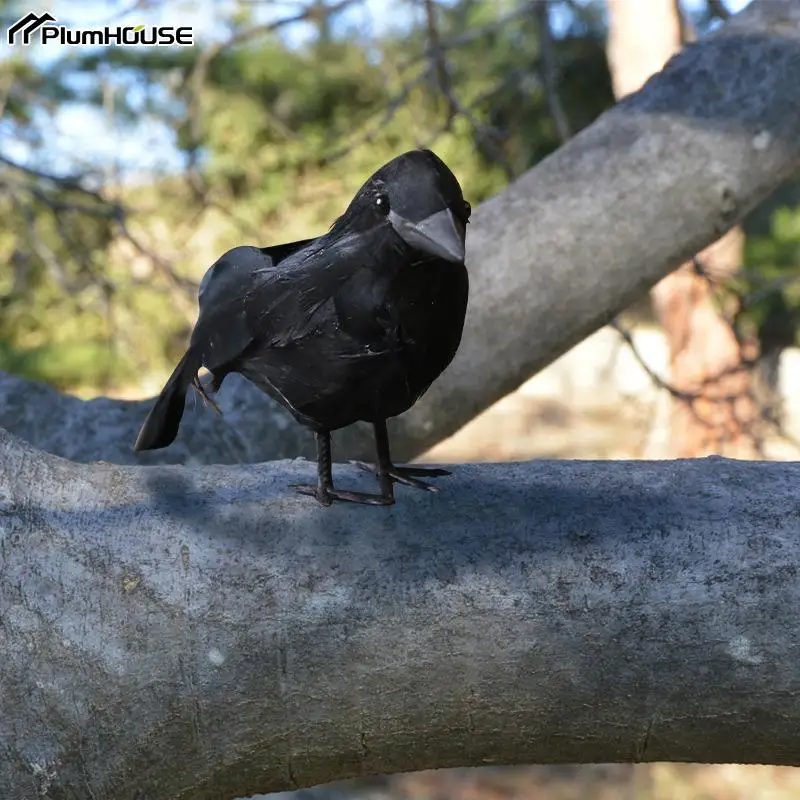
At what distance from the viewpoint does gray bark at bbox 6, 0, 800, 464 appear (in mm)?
2342

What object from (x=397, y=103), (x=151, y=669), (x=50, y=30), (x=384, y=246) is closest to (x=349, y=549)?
(x=151, y=669)

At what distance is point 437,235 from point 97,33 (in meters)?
2.43

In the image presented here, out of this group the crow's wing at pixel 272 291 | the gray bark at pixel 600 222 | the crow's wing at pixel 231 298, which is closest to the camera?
the crow's wing at pixel 272 291

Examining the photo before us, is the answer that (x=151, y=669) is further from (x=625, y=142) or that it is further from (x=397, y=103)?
(x=397, y=103)

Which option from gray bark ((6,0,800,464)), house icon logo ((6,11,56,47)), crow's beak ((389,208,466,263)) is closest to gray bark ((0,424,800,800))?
crow's beak ((389,208,466,263))

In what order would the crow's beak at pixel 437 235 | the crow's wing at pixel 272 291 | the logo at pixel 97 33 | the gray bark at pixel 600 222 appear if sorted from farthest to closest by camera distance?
the logo at pixel 97 33 < the gray bark at pixel 600 222 < the crow's wing at pixel 272 291 < the crow's beak at pixel 437 235

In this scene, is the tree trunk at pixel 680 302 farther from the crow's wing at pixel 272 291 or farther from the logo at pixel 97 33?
the crow's wing at pixel 272 291

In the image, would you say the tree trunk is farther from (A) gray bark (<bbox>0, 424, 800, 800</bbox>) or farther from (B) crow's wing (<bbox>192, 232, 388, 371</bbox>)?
(B) crow's wing (<bbox>192, 232, 388, 371</bbox>)

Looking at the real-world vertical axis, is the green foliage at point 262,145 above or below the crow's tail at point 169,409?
above

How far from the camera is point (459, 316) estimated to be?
124cm

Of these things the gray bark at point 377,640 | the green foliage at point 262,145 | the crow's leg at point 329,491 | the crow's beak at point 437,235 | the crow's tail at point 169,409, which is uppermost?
the green foliage at point 262,145

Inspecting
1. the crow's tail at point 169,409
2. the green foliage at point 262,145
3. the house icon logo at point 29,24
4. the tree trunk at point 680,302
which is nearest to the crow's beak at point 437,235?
the crow's tail at point 169,409

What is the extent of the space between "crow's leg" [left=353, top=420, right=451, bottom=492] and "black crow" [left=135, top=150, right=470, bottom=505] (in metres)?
0.03

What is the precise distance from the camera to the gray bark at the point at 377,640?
1302 millimetres
